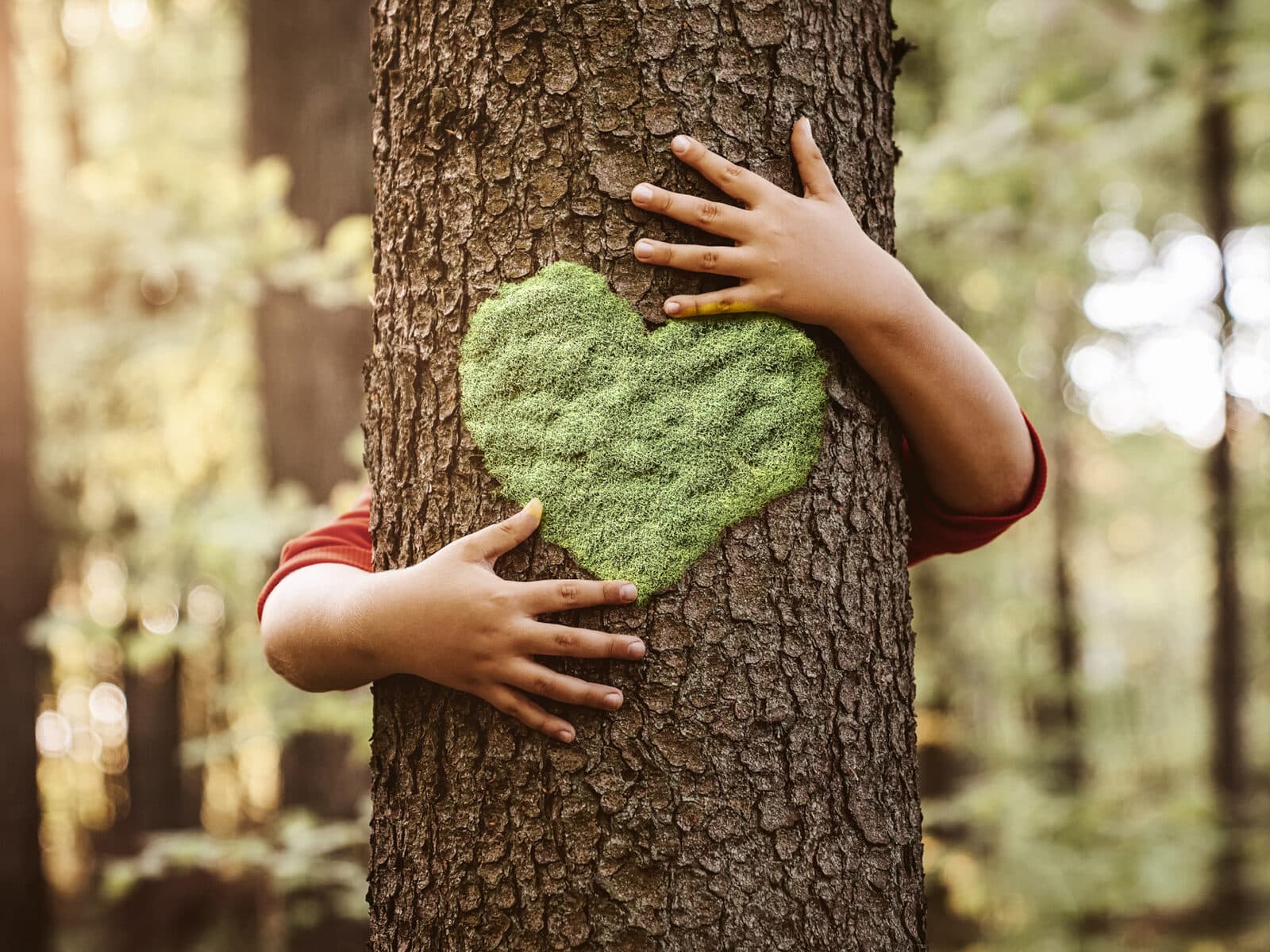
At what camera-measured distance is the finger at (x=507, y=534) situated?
123cm

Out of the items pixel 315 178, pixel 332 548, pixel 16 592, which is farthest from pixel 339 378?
pixel 332 548

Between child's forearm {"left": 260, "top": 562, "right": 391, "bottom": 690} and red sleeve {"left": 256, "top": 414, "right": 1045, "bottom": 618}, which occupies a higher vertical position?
red sleeve {"left": 256, "top": 414, "right": 1045, "bottom": 618}

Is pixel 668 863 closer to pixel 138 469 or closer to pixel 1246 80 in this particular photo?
pixel 1246 80

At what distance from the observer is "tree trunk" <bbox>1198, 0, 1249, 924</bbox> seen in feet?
24.5

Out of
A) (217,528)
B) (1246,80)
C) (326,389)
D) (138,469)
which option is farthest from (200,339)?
(1246,80)

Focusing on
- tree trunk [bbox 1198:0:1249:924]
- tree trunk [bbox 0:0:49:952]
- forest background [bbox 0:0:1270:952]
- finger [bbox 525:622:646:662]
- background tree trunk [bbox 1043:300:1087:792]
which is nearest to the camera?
finger [bbox 525:622:646:662]

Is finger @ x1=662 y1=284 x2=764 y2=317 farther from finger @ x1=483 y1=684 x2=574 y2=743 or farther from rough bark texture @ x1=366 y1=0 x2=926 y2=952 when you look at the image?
finger @ x1=483 y1=684 x2=574 y2=743

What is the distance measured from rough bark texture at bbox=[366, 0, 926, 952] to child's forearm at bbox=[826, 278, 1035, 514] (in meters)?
0.05

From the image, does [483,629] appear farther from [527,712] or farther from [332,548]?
[332,548]

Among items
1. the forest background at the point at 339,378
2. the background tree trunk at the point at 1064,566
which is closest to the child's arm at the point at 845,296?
the forest background at the point at 339,378

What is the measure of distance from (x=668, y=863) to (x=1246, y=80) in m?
3.92

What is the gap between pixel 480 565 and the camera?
4.07 feet

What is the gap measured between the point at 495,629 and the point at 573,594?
0.12 m

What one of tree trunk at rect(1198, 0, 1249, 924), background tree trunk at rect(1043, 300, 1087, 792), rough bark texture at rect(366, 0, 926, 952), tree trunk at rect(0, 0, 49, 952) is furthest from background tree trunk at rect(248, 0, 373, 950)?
background tree trunk at rect(1043, 300, 1087, 792)
